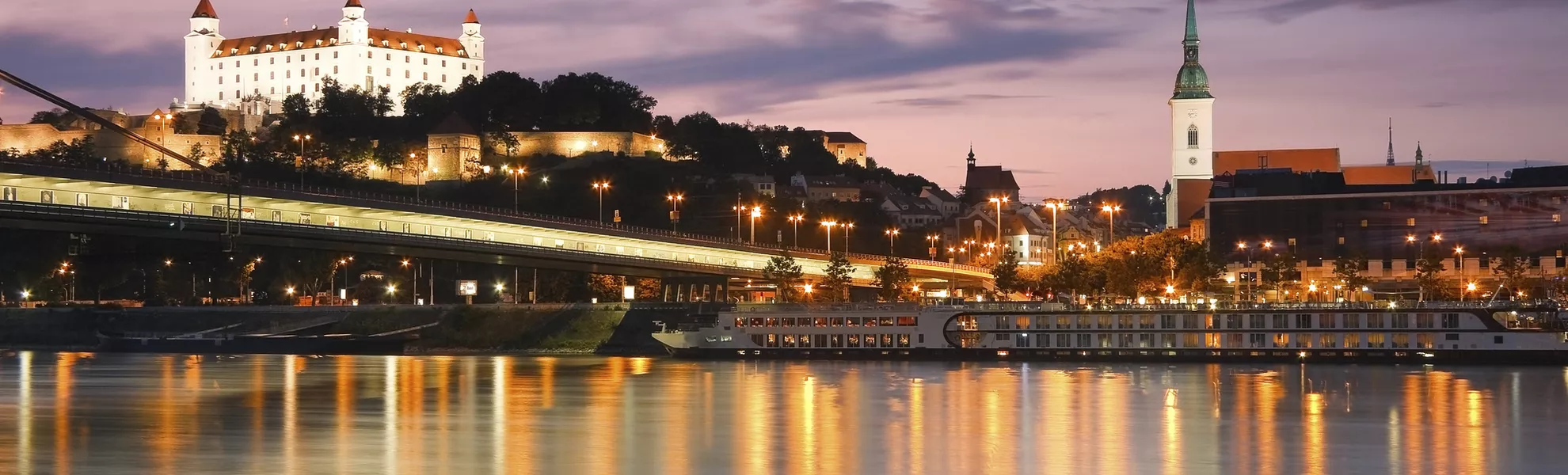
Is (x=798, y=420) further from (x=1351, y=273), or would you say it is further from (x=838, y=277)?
(x=1351, y=273)

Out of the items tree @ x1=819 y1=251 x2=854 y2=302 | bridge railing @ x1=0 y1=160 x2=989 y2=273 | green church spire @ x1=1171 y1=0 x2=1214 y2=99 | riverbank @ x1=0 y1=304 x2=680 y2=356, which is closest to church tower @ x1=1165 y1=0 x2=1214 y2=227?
green church spire @ x1=1171 y1=0 x2=1214 y2=99

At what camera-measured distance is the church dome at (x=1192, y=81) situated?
16550 centimetres

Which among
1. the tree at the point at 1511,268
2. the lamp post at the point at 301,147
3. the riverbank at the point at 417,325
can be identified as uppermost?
the lamp post at the point at 301,147

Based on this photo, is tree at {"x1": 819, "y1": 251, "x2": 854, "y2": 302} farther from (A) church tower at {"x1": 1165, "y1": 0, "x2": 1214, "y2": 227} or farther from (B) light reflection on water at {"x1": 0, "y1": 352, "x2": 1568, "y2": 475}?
(A) church tower at {"x1": 1165, "y1": 0, "x2": 1214, "y2": 227}

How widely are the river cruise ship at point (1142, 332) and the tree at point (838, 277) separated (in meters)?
27.3

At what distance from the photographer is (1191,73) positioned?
16575 cm

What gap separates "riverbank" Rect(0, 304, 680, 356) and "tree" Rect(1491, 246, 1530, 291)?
54914 mm

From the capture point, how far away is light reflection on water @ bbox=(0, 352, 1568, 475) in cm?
4081

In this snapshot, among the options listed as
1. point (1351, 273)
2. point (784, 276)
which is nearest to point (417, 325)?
point (784, 276)

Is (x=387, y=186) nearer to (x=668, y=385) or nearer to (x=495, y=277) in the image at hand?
(x=495, y=277)

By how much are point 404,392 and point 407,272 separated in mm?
76052

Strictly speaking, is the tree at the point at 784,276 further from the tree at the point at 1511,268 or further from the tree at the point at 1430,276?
the tree at the point at 1511,268

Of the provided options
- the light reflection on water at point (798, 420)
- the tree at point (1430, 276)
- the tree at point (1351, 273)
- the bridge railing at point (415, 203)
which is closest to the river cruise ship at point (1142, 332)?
the light reflection on water at point (798, 420)

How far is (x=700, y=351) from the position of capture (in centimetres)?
8600
